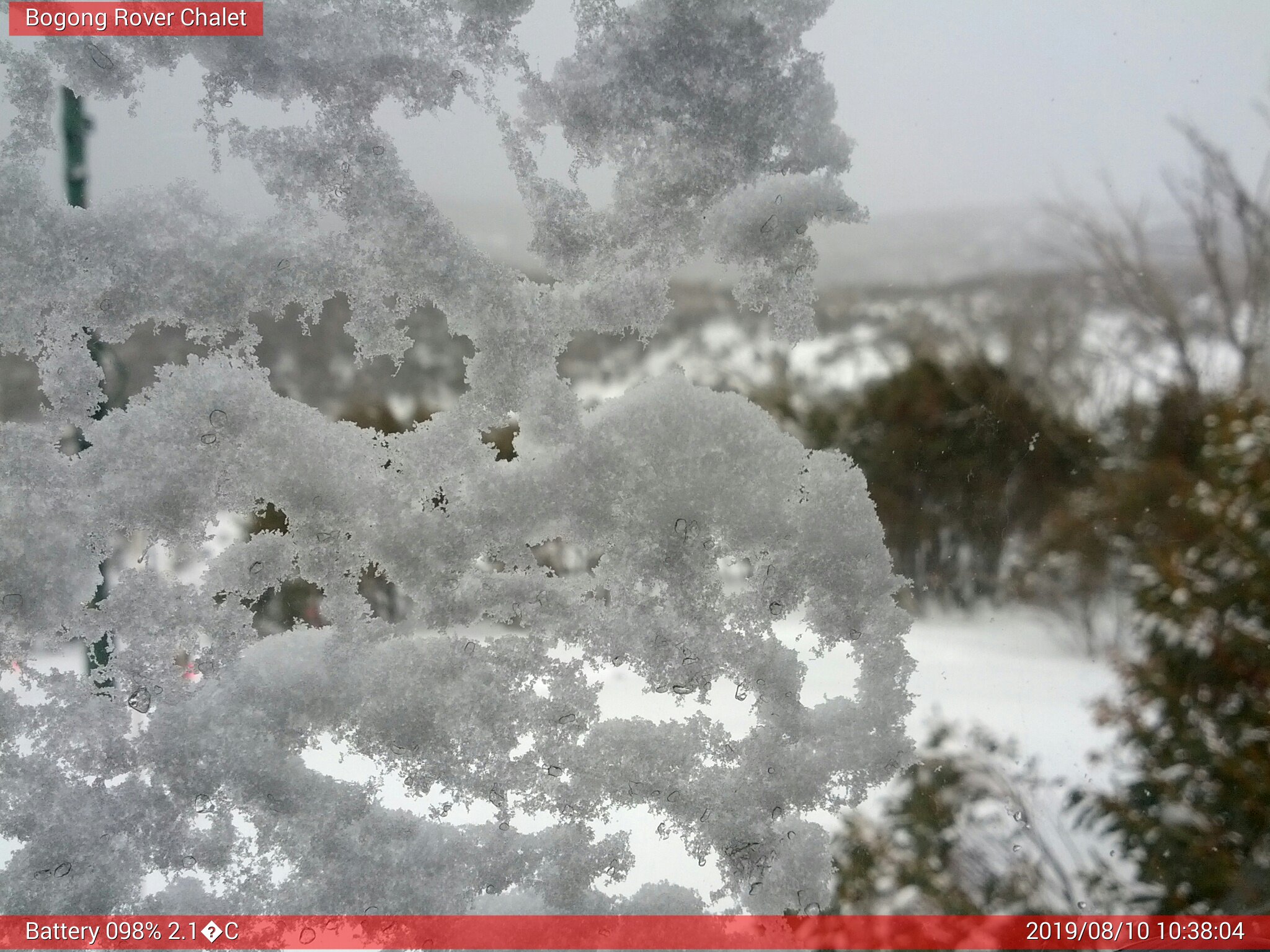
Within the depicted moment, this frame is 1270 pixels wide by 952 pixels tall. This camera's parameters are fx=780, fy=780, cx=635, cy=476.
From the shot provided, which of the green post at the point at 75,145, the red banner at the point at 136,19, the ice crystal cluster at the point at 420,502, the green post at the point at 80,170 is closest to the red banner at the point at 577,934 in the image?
the ice crystal cluster at the point at 420,502

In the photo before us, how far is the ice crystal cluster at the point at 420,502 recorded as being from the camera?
693 mm

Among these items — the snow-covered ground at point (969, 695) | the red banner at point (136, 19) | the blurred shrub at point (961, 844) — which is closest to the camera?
the red banner at point (136, 19)

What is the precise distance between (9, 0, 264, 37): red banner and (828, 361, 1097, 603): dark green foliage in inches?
27.6

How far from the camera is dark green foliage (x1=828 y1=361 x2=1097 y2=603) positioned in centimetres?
92

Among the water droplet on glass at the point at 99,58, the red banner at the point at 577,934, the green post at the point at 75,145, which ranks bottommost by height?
the red banner at the point at 577,934

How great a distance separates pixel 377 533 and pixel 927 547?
626 mm

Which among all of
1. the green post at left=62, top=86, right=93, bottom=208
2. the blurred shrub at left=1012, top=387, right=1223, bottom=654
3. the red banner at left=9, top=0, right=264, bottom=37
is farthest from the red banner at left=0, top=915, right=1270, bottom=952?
the red banner at left=9, top=0, right=264, bottom=37

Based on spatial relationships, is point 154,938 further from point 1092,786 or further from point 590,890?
point 1092,786

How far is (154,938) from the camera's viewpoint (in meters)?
0.73

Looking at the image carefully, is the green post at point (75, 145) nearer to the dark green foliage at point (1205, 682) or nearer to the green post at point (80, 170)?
the green post at point (80, 170)

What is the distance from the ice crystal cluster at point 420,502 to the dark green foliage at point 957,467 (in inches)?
7.4

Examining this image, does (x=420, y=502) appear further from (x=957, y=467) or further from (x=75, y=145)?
(x=957, y=467)

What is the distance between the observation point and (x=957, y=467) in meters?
0.92

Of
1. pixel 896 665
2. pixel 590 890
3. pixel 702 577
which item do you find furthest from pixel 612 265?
pixel 590 890
